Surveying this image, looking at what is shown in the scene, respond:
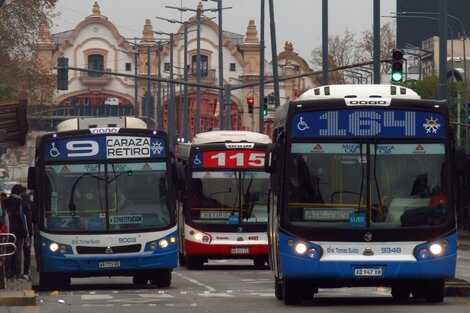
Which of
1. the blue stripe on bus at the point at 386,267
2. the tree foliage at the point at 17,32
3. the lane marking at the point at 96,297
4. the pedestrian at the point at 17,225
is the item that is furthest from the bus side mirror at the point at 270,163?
the tree foliage at the point at 17,32

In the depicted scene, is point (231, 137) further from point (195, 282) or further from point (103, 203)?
point (103, 203)

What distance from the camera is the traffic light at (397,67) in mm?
37219

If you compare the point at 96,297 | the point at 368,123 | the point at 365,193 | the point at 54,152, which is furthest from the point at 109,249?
the point at 365,193

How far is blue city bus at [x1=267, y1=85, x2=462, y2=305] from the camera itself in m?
20.6

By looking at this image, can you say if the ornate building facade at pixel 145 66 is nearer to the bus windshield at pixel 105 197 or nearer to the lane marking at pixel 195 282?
the lane marking at pixel 195 282

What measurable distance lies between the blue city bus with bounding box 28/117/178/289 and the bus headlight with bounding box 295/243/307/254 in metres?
6.67

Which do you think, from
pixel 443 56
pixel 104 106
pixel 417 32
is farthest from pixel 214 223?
pixel 417 32

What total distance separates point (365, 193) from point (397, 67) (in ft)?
56.3

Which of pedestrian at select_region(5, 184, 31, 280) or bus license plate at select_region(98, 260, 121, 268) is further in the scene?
pedestrian at select_region(5, 184, 31, 280)

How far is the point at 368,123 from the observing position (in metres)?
21.1

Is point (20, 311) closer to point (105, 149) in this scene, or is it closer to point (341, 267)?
point (341, 267)

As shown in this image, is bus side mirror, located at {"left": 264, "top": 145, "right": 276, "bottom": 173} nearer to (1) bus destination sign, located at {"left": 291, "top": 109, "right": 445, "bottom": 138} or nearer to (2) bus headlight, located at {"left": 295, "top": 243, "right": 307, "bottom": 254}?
(1) bus destination sign, located at {"left": 291, "top": 109, "right": 445, "bottom": 138}

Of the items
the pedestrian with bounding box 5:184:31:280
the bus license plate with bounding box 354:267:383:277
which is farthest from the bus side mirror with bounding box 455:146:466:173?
the pedestrian with bounding box 5:184:31:280

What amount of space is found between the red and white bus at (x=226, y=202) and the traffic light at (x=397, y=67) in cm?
372
